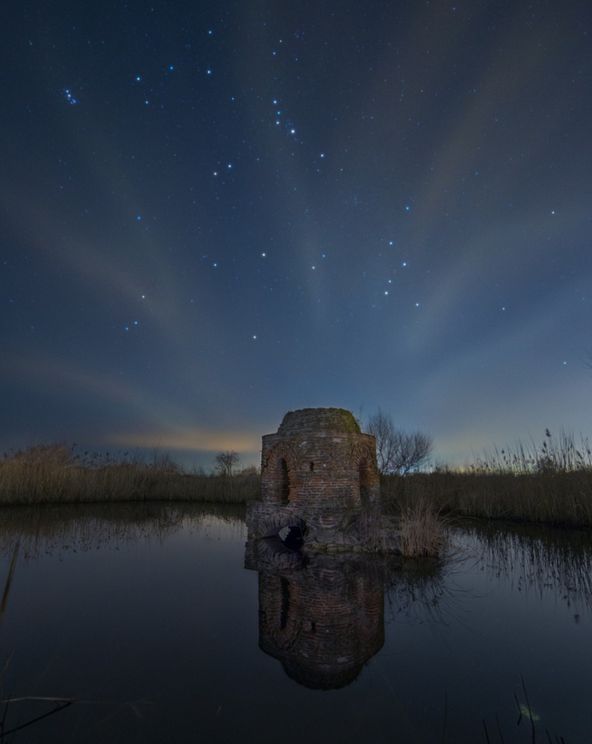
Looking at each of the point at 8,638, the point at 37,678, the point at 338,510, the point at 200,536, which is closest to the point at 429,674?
the point at 37,678

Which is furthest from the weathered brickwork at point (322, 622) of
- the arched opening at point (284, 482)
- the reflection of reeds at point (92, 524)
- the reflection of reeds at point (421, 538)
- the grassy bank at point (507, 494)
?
the reflection of reeds at point (92, 524)

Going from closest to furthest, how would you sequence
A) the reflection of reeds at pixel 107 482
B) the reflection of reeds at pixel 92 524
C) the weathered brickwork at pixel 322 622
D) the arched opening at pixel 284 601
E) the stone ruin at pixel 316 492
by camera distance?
the weathered brickwork at pixel 322 622 → the arched opening at pixel 284 601 → the stone ruin at pixel 316 492 → the reflection of reeds at pixel 92 524 → the reflection of reeds at pixel 107 482

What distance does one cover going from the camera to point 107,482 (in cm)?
2094

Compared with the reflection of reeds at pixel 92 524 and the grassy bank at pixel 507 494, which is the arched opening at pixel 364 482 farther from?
the reflection of reeds at pixel 92 524

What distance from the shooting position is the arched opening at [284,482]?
11.1 m

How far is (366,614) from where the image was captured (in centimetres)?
512

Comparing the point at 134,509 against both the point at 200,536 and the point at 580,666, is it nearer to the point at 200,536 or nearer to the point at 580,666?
the point at 200,536

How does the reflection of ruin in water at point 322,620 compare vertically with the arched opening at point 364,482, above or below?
below

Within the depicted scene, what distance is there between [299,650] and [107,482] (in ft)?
65.7

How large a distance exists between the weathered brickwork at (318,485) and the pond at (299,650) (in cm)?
125

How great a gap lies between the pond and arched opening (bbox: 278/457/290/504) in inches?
115

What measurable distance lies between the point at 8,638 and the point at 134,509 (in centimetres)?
1484

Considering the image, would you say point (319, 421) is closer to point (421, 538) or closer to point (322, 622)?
point (421, 538)

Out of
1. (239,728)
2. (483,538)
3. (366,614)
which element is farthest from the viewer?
(483,538)
